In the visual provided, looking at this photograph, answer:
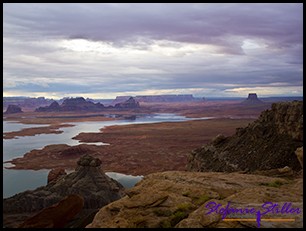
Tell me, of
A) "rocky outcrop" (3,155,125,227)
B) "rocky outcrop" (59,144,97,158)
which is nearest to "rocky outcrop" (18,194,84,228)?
"rocky outcrop" (3,155,125,227)

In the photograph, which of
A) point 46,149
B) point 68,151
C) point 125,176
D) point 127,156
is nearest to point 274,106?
point 125,176

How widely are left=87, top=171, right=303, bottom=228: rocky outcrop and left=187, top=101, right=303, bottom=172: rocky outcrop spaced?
19.1m

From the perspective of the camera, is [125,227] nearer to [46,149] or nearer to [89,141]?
[46,149]

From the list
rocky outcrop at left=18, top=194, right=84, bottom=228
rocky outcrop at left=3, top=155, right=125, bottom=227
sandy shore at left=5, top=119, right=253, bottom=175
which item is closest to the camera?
rocky outcrop at left=18, top=194, right=84, bottom=228

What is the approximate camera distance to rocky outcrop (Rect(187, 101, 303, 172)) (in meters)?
33.9

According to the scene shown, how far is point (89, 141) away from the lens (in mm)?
105812

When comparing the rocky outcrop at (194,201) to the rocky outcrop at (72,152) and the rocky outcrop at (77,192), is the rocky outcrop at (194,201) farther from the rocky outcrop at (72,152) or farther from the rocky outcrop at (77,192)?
the rocky outcrop at (72,152)

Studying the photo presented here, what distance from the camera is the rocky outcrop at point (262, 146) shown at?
33906mm

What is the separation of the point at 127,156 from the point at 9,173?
27.9 m

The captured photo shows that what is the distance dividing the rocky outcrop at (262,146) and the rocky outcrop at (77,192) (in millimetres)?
12891

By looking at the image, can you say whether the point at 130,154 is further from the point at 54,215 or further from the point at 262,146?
the point at 54,215

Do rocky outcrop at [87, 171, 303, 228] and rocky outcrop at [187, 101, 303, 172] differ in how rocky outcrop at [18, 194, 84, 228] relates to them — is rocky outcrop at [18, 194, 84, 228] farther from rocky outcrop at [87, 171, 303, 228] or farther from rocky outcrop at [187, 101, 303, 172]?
rocky outcrop at [187, 101, 303, 172]

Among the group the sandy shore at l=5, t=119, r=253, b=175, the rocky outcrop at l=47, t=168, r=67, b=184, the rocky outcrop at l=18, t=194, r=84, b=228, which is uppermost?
the rocky outcrop at l=18, t=194, r=84, b=228

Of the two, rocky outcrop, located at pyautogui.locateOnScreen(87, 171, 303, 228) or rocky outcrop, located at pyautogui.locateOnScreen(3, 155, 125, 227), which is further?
rocky outcrop, located at pyautogui.locateOnScreen(3, 155, 125, 227)
